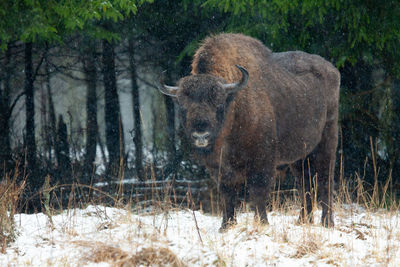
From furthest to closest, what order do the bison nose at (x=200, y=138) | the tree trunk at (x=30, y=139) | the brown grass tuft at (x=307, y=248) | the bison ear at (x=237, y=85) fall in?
1. the tree trunk at (x=30, y=139)
2. the bison ear at (x=237, y=85)
3. the bison nose at (x=200, y=138)
4. the brown grass tuft at (x=307, y=248)

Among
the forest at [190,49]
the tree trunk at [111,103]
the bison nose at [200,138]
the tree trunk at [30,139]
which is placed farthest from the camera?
the tree trunk at [111,103]

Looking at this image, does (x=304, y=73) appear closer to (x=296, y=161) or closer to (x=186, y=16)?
(x=296, y=161)

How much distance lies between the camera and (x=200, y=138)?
5773 mm

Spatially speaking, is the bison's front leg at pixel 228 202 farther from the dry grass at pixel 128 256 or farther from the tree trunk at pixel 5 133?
the tree trunk at pixel 5 133

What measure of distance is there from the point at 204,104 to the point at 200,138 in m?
0.49

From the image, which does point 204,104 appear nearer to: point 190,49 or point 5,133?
point 190,49

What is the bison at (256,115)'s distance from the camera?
6203 mm

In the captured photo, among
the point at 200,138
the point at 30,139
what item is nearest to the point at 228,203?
the point at 200,138

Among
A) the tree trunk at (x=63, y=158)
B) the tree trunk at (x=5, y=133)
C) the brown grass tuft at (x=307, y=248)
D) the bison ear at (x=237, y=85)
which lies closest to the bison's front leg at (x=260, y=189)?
the bison ear at (x=237, y=85)

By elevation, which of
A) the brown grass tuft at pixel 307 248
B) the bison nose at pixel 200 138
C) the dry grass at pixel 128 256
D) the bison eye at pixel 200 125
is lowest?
the brown grass tuft at pixel 307 248

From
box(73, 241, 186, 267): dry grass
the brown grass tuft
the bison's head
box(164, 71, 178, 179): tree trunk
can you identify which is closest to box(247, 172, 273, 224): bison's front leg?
the bison's head

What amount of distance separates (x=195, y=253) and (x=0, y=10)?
6737 millimetres

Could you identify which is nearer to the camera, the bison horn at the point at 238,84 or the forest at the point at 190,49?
the bison horn at the point at 238,84

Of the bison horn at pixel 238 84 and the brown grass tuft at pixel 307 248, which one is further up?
the bison horn at pixel 238 84
